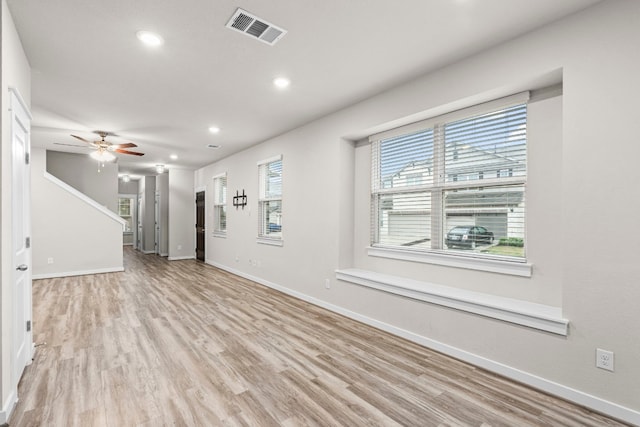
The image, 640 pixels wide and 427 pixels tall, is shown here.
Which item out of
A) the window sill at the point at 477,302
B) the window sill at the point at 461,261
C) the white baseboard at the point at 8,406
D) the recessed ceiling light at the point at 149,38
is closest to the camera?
the white baseboard at the point at 8,406

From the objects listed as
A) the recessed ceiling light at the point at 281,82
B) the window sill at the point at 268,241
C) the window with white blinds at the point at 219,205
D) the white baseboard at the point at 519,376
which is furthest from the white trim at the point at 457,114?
the window with white blinds at the point at 219,205

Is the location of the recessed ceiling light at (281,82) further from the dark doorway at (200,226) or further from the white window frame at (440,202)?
the dark doorway at (200,226)

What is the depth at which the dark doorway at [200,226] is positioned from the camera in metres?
8.88

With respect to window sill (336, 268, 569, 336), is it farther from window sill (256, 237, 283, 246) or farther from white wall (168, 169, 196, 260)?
white wall (168, 169, 196, 260)

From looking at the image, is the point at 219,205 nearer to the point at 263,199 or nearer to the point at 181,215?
the point at 181,215

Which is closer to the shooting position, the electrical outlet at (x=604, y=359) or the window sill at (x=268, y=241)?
the electrical outlet at (x=604, y=359)

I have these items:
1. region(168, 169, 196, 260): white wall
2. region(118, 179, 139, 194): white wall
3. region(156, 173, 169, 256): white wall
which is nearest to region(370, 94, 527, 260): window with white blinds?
region(168, 169, 196, 260): white wall

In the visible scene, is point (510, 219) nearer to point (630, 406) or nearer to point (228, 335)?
point (630, 406)

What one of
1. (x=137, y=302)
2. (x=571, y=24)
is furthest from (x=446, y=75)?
(x=137, y=302)

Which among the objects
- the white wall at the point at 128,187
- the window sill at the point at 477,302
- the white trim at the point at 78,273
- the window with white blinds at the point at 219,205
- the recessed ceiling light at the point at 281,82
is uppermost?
the recessed ceiling light at the point at 281,82

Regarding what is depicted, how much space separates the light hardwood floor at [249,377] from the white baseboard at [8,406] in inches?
1.8

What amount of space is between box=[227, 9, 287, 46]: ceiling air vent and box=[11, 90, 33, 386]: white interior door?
5.23 feet

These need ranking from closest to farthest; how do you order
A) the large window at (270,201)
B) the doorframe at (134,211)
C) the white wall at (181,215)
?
the large window at (270,201) < the white wall at (181,215) < the doorframe at (134,211)

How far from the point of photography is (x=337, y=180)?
4227 mm
